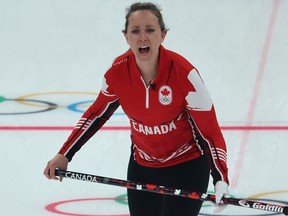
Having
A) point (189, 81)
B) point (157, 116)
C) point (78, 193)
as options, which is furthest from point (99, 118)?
point (78, 193)

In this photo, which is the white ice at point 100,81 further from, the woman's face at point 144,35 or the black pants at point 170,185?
the woman's face at point 144,35

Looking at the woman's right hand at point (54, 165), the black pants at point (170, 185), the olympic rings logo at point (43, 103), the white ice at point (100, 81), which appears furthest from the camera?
the olympic rings logo at point (43, 103)

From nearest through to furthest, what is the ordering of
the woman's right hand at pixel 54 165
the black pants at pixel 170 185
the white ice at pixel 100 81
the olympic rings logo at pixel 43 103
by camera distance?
the black pants at pixel 170 185 → the woman's right hand at pixel 54 165 → the white ice at pixel 100 81 → the olympic rings logo at pixel 43 103

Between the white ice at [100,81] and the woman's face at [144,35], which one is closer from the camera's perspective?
the woman's face at [144,35]

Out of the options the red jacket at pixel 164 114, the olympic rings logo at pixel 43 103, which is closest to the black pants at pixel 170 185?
the red jacket at pixel 164 114

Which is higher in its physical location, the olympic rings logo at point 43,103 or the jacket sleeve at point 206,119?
the jacket sleeve at point 206,119

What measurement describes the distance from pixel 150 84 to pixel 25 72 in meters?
3.64

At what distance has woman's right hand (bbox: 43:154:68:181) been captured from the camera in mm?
2720

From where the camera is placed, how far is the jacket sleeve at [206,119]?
250 cm

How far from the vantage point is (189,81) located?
2502 millimetres

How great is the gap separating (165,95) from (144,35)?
0.72ft

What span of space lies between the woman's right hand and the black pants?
0.25 m

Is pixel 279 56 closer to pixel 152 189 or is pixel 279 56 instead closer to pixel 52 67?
pixel 52 67

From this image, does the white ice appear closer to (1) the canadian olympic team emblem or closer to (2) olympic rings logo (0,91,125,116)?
(2) olympic rings logo (0,91,125,116)
